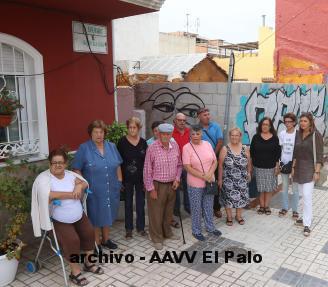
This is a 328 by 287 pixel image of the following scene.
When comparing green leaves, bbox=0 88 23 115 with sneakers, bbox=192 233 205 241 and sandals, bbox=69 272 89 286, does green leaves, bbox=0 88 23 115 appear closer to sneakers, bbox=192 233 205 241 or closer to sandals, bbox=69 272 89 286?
sandals, bbox=69 272 89 286

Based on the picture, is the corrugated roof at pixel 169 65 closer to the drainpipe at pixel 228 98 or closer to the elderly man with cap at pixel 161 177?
the drainpipe at pixel 228 98

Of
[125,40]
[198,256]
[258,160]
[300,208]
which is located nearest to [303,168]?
[258,160]

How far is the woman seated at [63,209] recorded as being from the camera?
3.85 meters

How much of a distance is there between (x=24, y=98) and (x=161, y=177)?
2.21 metres

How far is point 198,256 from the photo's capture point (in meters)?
4.60

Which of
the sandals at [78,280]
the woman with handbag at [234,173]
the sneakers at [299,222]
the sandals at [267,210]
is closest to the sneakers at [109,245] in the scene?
the sandals at [78,280]

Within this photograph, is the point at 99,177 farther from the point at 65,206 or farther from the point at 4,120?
the point at 4,120

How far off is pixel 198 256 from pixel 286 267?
3.43 feet

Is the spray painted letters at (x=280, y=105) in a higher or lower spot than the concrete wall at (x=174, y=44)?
lower

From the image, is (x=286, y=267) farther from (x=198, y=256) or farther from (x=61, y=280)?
(x=61, y=280)

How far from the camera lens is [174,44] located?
102ft

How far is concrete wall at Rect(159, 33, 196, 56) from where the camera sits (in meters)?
30.2

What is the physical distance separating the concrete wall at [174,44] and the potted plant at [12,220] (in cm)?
2682

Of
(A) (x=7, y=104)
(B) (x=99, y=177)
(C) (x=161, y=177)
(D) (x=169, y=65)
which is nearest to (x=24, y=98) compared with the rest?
(A) (x=7, y=104)
